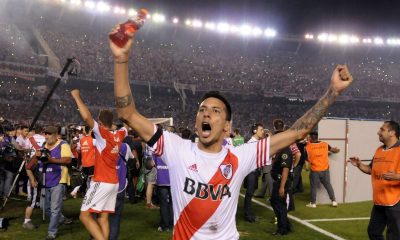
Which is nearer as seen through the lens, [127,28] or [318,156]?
[127,28]

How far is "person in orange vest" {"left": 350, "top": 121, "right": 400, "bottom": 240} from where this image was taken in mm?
5883

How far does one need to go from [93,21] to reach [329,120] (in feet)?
111

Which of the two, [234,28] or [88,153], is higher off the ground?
[234,28]

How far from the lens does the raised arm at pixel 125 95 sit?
8.08ft

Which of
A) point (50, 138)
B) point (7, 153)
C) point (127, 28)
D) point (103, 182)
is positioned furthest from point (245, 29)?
point (127, 28)

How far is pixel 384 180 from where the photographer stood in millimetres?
6133

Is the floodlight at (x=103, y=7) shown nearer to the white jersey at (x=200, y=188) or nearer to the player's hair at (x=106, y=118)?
the player's hair at (x=106, y=118)

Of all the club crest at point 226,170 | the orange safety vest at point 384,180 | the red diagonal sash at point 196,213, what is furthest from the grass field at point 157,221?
the club crest at point 226,170

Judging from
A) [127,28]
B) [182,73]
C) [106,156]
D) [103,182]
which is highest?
[182,73]

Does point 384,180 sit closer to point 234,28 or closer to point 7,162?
point 7,162

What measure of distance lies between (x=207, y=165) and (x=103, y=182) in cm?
394

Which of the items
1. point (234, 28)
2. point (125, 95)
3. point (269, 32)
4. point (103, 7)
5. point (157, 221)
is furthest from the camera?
point (269, 32)

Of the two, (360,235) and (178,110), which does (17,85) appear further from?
(360,235)

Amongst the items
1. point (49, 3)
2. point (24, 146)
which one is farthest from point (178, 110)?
point (24, 146)
